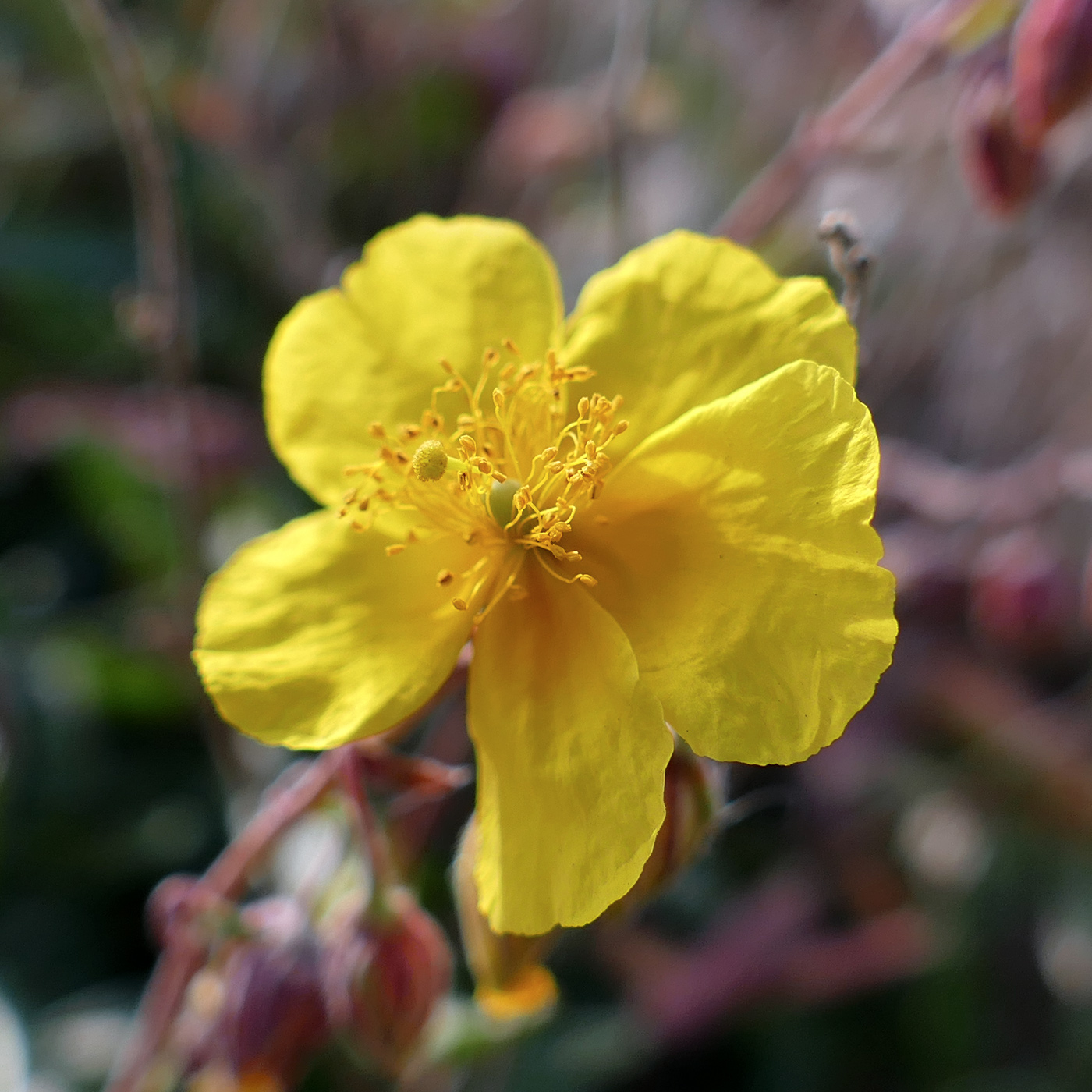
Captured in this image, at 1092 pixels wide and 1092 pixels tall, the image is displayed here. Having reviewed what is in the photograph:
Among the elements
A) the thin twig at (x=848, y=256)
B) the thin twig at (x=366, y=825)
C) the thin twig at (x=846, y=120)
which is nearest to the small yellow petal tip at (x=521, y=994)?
the thin twig at (x=366, y=825)

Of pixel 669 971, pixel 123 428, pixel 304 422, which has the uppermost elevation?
pixel 304 422

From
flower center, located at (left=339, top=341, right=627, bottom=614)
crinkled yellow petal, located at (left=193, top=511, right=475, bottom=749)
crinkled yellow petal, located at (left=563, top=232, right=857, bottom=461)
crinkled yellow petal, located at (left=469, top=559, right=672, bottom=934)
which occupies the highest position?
crinkled yellow petal, located at (left=563, top=232, right=857, bottom=461)

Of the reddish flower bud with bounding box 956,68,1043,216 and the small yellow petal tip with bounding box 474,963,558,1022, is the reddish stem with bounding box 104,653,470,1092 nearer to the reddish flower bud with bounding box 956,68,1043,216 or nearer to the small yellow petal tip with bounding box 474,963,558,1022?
the small yellow petal tip with bounding box 474,963,558,1022

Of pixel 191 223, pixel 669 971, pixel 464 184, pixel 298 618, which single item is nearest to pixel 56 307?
pixel 191 223

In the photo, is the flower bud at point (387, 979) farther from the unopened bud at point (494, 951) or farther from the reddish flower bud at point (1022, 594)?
the reddish flower bud at point (1022, 594)

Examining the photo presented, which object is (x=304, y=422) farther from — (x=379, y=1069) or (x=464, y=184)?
(x=464, y=184)

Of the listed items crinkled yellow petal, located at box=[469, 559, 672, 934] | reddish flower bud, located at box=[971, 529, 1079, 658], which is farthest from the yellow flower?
reddish flower bud, located at box=[971, 529, 1079, 658]
